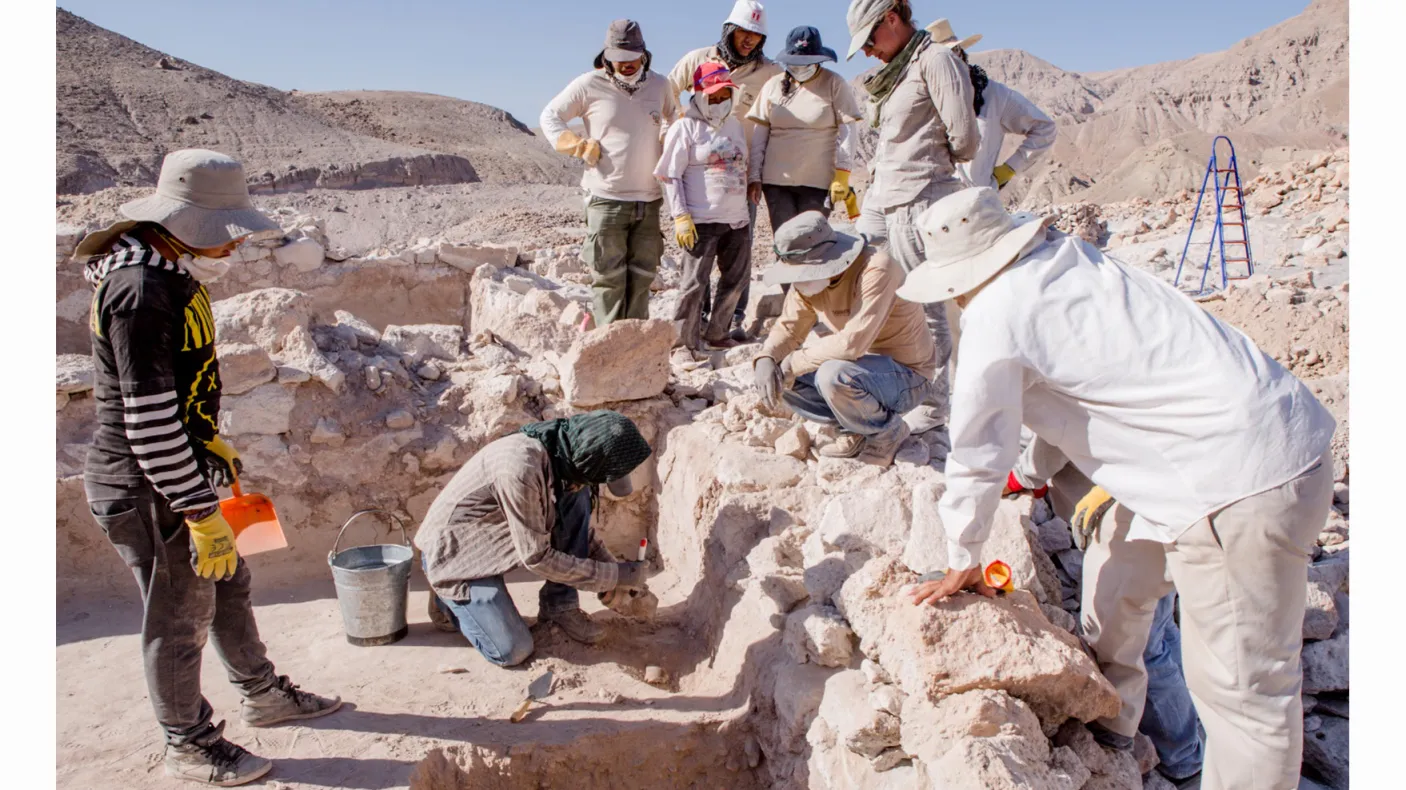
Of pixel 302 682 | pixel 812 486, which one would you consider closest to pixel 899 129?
pixel 812 486

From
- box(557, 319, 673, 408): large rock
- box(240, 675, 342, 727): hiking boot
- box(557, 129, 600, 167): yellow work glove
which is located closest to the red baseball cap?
box(557, 129, 600, 167): yellow work glove

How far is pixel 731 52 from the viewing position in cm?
532

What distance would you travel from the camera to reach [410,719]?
3414 millimetres

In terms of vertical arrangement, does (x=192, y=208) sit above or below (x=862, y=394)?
above

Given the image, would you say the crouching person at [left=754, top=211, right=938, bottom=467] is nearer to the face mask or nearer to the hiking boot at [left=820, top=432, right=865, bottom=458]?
the hiking boot at [left=820, top=432, right=865, bottom=458]

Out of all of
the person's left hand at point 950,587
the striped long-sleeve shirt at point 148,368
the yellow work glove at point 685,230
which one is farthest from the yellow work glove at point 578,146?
the person's left hand at point 950,587

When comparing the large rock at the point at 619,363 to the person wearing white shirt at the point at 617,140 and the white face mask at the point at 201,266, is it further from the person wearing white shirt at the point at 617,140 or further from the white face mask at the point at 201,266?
the white face mask at the point at 201,266

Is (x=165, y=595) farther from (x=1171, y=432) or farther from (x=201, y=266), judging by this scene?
(x=1171, y=432)

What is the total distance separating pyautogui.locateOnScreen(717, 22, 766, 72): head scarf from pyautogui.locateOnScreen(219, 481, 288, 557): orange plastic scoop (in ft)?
11.8

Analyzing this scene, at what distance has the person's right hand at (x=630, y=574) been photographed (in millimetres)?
3867

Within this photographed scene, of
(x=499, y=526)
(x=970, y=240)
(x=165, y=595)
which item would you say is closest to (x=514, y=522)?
(x=499, y=526)

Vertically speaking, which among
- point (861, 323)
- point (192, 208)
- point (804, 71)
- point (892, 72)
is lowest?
point (861, 323)

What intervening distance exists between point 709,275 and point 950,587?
10.9 feet

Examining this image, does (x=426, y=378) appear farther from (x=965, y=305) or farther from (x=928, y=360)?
(x=965, y=305)
